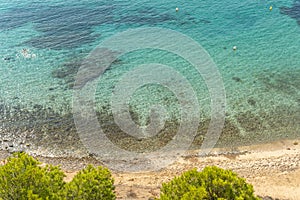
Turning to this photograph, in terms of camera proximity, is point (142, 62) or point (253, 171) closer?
point (253, 171)

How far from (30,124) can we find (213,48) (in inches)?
1191

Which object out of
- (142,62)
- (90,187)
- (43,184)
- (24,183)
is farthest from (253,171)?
(142,62)

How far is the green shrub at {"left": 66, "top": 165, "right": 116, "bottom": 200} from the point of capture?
904 inches

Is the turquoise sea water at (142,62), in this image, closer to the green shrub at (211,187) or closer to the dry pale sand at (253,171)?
the dry pale sand at (253,171)

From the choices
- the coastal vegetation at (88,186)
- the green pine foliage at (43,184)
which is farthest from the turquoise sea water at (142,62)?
the coastal vegetation at (88,186)

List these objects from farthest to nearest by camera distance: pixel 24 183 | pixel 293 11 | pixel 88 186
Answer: pixel 293 11 < pixel 88 186 < pixel 24 183

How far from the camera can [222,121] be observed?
40.4 m

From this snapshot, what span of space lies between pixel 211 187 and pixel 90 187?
8.40 metres

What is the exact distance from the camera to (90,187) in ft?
76.4

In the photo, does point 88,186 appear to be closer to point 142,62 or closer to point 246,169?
point 246,169

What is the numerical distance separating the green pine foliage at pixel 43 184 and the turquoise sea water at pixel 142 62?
43.6ft

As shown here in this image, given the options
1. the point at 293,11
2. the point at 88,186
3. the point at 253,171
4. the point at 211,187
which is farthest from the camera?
the point at 293,11

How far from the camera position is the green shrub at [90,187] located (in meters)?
23.0

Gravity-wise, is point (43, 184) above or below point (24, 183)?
below
